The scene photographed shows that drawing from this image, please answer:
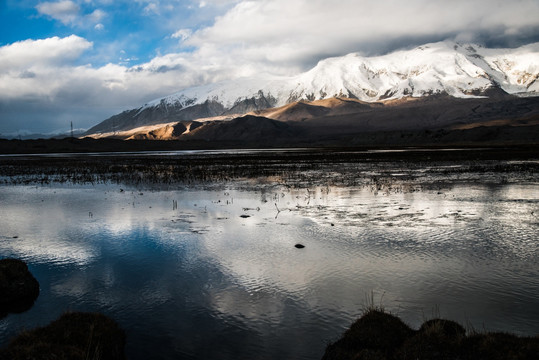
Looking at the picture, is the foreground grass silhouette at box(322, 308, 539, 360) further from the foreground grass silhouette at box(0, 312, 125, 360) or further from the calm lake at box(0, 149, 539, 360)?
the foreground grass silhouette at box(0, 312, 125, 360)

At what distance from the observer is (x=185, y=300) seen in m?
10.0

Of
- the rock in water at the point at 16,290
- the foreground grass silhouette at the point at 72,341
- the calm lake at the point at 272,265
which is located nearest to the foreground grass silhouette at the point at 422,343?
the calm lake at the point at 272,265

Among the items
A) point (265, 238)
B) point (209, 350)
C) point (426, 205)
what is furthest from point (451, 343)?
point (426, 205)

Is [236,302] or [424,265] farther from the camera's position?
[424,265]

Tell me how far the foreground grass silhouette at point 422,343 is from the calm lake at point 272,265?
0.77 m

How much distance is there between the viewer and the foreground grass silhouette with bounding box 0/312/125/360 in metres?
6.58

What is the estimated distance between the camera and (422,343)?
679cm

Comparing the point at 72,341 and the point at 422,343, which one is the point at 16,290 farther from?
the point at 422,343

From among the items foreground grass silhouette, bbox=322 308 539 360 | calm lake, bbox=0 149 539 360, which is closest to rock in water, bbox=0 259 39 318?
calm lake, bbox=0 149 539 360

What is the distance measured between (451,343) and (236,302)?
4.85 meters

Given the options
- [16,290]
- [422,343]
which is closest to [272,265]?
[422,343]

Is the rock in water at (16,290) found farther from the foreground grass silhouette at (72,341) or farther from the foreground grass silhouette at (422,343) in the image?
the foreground grass silhouette at (422,343)

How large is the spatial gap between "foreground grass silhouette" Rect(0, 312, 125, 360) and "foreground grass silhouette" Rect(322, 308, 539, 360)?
3.89 meters

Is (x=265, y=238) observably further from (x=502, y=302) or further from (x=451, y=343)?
(x=451, y=343)
